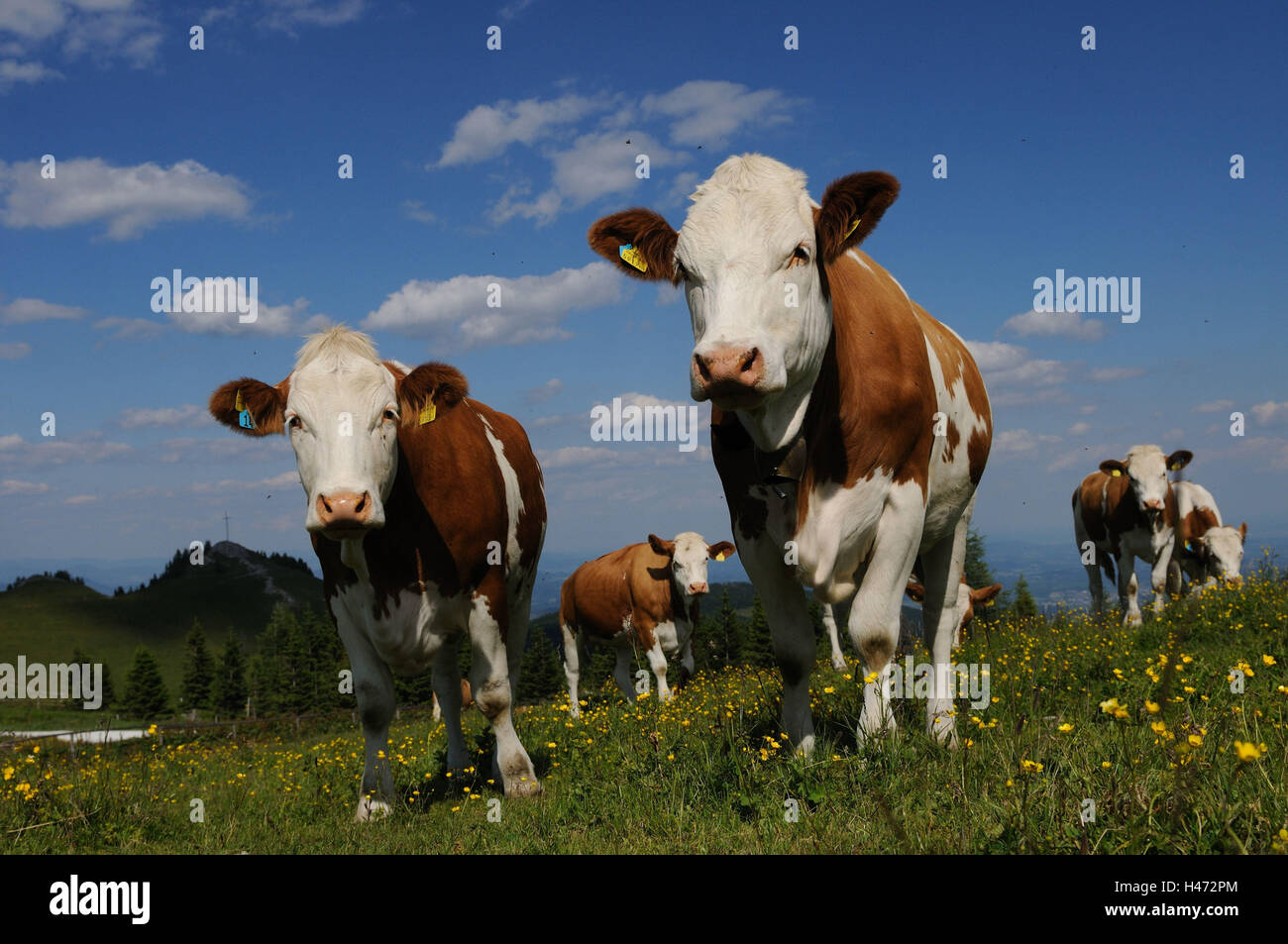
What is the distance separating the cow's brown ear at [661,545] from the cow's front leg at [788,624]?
10941 mm

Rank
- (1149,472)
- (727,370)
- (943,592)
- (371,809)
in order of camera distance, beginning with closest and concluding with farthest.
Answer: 1. (727,370)
2. (371,809)
3. (943,592)
4. (1149,472)

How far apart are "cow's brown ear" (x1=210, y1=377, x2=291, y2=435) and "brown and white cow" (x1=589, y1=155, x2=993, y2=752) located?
254 centimetres

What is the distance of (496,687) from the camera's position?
6.59 meters

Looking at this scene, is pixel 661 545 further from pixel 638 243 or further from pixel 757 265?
pixel 757 265

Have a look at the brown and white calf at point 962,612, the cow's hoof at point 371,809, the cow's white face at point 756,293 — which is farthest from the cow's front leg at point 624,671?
the cow's white face at point 756,293

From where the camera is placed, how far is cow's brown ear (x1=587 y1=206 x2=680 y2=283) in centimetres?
472

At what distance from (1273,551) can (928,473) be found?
11.7 metres

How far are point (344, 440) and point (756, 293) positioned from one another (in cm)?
273

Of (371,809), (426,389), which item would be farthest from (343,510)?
(371,809)

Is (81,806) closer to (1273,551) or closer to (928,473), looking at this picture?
(928,473)
